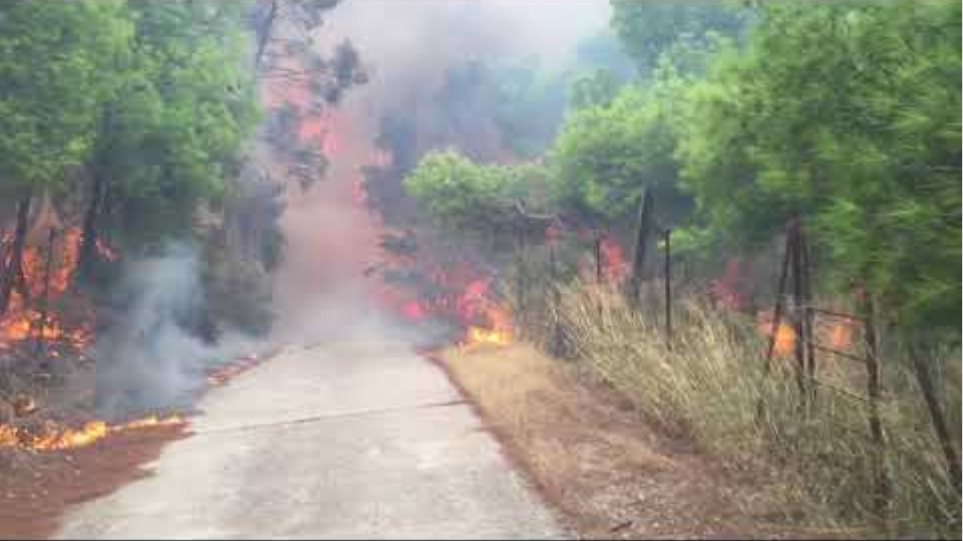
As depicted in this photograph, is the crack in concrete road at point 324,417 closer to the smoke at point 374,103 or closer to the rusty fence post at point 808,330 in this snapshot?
the rusty fence post at point 808,330

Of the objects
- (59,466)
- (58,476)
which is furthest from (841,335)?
(59,466)

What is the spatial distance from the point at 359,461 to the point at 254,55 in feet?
117

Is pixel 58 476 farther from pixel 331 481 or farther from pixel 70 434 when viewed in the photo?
pixel 331 481

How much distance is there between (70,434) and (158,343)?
10.5 meters

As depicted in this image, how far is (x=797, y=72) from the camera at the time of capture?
37.2 feet

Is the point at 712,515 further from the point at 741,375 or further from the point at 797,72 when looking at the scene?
the point at 797,72

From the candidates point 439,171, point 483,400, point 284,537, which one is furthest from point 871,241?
point 439,171

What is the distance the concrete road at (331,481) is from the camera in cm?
903

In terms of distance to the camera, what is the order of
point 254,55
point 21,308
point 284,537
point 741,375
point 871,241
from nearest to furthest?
point 871,241, point 284,537, point 741,375, point 21,308, point 254,55

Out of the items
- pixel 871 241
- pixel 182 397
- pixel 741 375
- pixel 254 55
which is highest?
pixel 254 55

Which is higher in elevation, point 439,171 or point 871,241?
point 439,171

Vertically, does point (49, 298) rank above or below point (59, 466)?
above

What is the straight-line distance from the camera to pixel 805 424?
9375mm

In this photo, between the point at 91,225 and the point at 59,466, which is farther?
the point at 91,225
